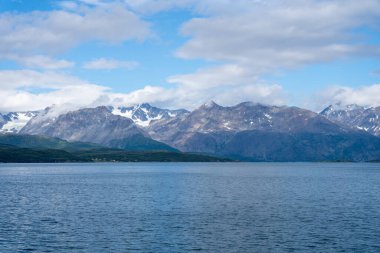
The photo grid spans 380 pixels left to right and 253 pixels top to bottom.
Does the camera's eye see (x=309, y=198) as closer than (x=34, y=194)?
Yes

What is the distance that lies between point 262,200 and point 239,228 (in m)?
46.8

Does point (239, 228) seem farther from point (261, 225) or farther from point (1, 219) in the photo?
point (1, 219)

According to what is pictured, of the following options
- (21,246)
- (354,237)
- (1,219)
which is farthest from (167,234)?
(1,219)

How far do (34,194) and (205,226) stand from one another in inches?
3096

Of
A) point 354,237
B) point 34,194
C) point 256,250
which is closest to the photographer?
point 256,250

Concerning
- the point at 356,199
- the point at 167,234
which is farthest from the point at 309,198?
the point at 167,234

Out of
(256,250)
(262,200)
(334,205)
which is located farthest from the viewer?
(262,200)

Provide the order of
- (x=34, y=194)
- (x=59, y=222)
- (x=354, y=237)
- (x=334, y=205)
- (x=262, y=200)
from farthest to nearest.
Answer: (x=34, y=194)
(x=262, y=200)
(x=334, y=205)
(x=59, y=222)
(x=354, y=237)

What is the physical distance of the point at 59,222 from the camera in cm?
9238

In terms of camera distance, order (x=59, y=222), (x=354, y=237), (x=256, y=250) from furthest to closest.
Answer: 1. (x=59, y=222)
2. (x=354, y=237)
3. (x=256, y=250)

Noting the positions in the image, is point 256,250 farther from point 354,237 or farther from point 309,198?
point 309,198

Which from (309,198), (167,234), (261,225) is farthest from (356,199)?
(167,234)

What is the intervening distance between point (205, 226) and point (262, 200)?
151 feet

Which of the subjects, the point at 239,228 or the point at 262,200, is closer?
the point at 239,228
